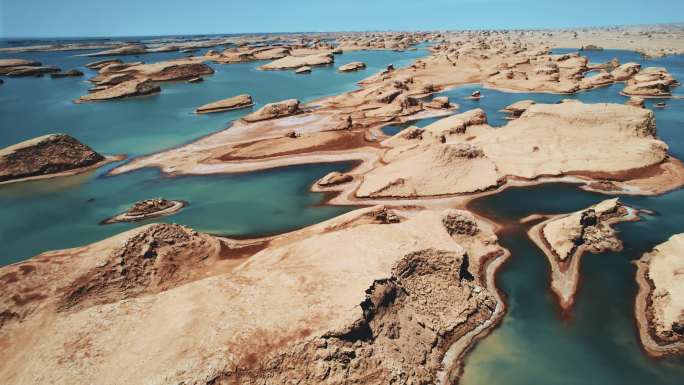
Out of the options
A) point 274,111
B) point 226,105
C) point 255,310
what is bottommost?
point 255,310

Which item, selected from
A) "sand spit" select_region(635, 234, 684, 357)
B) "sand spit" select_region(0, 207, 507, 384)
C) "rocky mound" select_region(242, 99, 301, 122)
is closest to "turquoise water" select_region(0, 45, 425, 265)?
"rocky mound" select_region(242, 99, 301, 122)

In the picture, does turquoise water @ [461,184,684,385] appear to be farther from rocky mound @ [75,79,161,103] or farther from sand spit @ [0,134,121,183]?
rocky mound @ [75,79,161,103]

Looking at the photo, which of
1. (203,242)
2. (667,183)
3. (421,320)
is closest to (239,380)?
(421,320)

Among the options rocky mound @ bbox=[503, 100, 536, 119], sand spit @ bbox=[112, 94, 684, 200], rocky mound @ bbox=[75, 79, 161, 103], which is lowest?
sand spit @ bbox=[112, 94, 684, 200]

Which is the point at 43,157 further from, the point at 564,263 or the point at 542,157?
the point at 542,157

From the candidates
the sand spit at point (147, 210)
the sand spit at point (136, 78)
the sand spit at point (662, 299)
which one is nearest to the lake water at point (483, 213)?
the sand spit at point (662, 299)

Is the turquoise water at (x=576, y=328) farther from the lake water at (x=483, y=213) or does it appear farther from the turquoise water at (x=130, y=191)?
the turquoise water at (x=130, y=191)

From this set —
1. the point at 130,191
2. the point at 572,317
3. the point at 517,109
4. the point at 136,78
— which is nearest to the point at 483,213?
the point at 572,317
